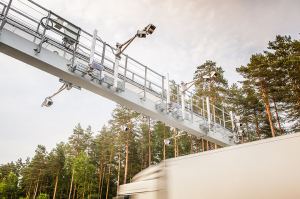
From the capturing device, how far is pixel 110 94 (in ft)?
34.5

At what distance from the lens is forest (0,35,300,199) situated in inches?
1043

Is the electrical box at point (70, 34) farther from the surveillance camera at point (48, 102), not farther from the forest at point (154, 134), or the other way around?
Answer: the forest at point (154, 134)

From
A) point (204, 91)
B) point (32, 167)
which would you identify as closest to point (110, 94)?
point (204, 91)

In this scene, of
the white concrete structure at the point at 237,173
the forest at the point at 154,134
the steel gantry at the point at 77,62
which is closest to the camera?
the white concrete structure at the point at 237,173

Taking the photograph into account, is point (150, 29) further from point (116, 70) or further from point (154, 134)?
point (154, 134)

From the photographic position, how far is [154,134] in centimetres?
4409

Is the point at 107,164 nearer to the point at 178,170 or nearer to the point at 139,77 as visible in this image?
the point at 139,77

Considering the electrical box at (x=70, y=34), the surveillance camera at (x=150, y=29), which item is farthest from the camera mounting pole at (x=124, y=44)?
the electrical box at (x=70, y=34)

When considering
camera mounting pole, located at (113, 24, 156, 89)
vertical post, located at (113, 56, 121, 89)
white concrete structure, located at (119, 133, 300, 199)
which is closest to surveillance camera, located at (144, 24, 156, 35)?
camera mounting pole, located at (113, 24, 156, 89)

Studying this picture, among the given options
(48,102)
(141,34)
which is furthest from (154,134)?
(141,34)

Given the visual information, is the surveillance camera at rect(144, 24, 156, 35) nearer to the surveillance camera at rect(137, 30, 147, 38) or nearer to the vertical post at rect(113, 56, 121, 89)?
the surveillance camera at rect(137, 30, 147, 38)

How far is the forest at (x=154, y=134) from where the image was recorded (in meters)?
26.5

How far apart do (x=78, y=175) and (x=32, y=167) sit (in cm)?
1391

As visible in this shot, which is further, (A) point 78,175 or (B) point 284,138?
(A) point 78,175
